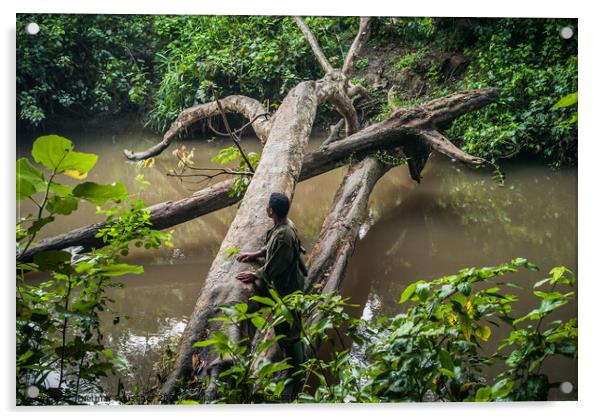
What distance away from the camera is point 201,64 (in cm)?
285

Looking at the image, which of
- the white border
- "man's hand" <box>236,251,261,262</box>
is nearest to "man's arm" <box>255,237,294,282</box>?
"man's hand" <box>236,251,261,262</box>

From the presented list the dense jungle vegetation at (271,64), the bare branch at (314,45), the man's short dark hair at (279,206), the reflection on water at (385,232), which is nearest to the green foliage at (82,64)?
the dense jungle vegetation at (271,64)

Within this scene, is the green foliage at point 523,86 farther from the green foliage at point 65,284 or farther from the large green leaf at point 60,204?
the large green leaf at point 60,204

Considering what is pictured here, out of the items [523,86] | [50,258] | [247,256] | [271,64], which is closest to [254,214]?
[247,256]

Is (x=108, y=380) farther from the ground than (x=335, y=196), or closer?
closer

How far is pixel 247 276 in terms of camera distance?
7.79 ft

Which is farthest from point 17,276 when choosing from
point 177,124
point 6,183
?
point 177,124

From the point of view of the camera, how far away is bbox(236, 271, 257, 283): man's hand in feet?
7.76

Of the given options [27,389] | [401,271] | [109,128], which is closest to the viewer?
[27,389]

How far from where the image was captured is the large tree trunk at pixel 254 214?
7.59 ft

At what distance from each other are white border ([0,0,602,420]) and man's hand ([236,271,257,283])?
0.46 metres

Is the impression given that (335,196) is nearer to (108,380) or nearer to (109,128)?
(109,128)

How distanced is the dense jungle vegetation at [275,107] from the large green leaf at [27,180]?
358 mm

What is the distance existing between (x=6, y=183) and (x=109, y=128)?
494mm
